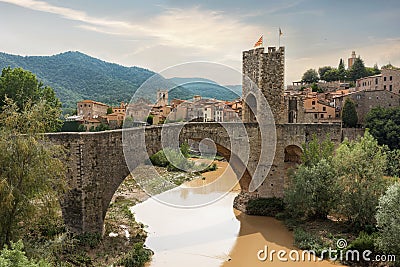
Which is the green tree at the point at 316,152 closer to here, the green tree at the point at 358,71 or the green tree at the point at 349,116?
the green tree at the point at 349,116

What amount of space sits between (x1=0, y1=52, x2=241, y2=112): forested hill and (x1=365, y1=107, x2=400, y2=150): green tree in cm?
3327

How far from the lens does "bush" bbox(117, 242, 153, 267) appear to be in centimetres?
1212

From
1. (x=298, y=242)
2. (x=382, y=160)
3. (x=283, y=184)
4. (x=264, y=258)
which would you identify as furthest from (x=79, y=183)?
(x=382, y=160)

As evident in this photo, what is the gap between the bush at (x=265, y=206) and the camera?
17891 millimetres

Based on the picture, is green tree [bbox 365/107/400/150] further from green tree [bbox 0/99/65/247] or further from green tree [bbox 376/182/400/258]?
green tree [bbox 0/99/65/247]

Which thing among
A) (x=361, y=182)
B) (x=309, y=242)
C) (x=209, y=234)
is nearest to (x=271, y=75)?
(x=361, y=182)

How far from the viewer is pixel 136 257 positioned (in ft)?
40.9

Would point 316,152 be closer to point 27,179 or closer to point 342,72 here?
Result: point 27,179

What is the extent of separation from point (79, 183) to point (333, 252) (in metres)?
9.14

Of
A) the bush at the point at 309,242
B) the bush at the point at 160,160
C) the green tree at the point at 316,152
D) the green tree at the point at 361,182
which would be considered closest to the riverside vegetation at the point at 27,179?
the bush at the point at 309,242

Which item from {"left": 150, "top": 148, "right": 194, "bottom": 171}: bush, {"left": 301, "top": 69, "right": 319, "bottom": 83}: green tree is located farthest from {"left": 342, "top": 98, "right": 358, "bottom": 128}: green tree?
{"left": 301, "top": 69, "right": 319, "bottom": 83}: green tree

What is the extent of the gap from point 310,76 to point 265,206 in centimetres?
6375

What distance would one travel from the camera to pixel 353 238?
543 inches

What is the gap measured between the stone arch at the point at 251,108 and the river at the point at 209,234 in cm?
480
